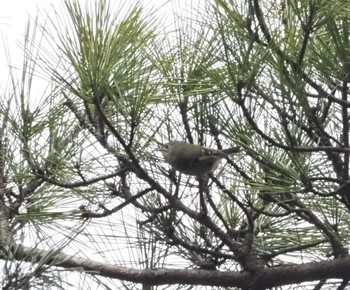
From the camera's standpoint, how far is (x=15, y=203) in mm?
1030

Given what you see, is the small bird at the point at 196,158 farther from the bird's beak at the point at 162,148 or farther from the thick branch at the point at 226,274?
the thick branch at the point at 226,274

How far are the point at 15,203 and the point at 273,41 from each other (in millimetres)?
373

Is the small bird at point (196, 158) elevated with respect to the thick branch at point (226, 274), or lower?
elevated

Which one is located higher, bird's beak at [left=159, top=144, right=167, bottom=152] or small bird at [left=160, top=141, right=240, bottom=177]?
bird's beak at [left=159, top=144, right=167, bottom=152]

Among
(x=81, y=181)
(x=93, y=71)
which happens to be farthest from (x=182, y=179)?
(x=93, y=71)

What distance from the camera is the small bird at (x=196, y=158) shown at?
91cm

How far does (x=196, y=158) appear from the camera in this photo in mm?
919

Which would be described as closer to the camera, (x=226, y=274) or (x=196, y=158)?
(x=196, y=158)

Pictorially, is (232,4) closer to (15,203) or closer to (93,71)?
(93,71)

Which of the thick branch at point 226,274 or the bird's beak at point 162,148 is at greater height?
the bird's beak at point 162,148

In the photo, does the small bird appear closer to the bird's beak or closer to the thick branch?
the bird's beak

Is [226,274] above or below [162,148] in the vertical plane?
below

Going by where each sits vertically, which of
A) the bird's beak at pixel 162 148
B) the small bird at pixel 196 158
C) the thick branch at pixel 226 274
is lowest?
the thick branch at pixel 226 274

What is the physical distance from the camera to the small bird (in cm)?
91
